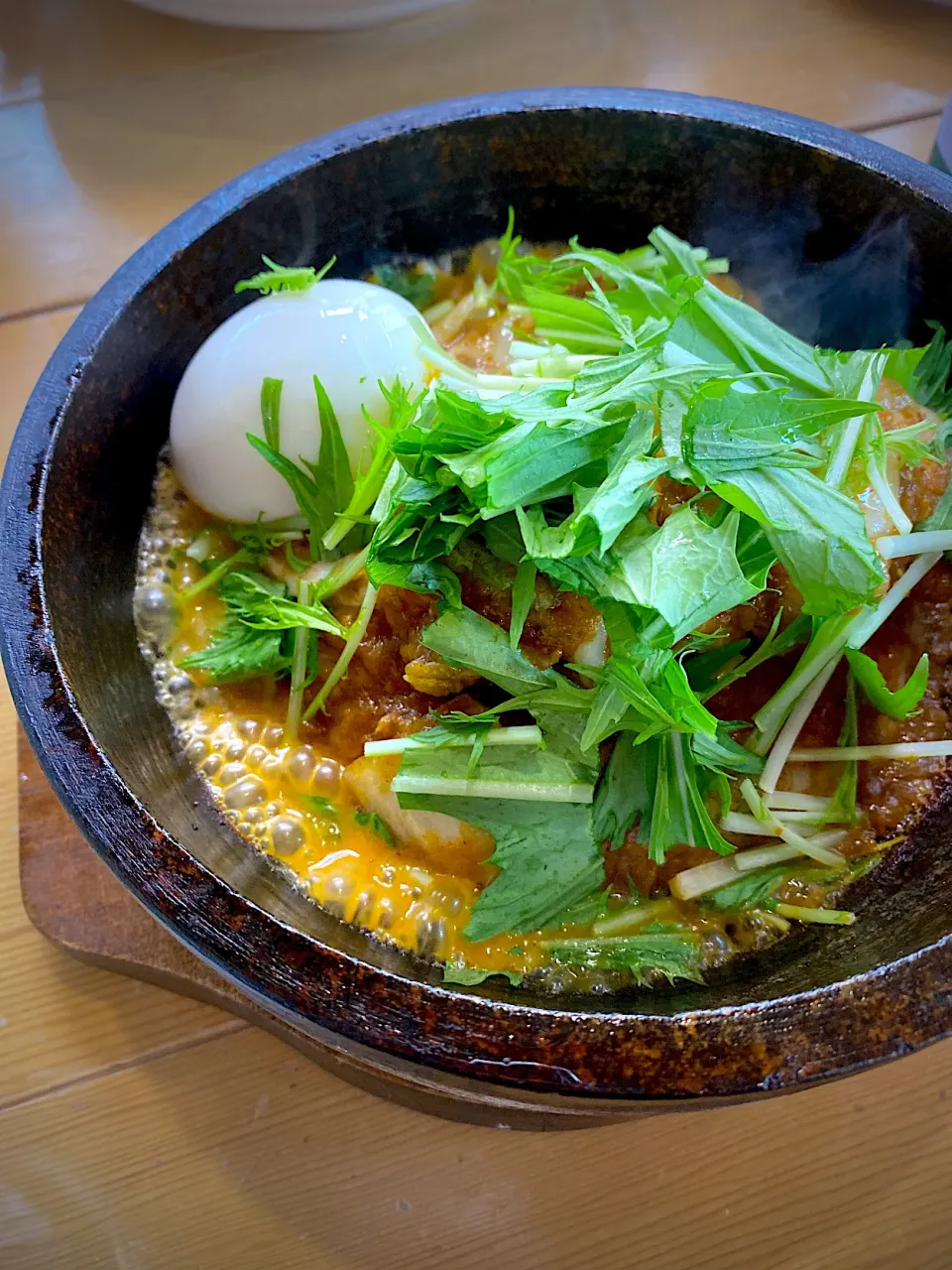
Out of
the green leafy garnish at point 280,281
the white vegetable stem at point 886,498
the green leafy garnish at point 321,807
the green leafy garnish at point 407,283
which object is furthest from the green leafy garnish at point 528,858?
the green leafy garnish at point 407,283

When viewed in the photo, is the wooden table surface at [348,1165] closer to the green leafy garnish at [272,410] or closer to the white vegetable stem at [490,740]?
the white vegetable stem at [490,740]

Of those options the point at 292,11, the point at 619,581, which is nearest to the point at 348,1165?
the point at 619,581

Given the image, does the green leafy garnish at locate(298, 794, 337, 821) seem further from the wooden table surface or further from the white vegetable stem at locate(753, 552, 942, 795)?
the white vegetable stem at locate(753, 552, 942, 795)

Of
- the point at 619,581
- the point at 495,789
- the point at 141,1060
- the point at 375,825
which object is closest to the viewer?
the point at 619,581

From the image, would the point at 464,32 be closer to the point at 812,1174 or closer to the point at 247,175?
the point at 247,175

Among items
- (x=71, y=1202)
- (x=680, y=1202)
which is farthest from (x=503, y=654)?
(x=71, y=1202)

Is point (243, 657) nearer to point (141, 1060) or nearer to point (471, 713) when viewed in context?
point (471, 713)
